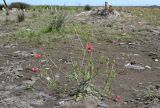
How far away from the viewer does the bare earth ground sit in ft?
19.9

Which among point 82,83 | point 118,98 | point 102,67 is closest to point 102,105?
point 118,98

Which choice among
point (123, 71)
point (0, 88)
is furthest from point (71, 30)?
point (0, 88)

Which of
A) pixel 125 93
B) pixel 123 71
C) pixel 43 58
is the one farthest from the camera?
pixel 43 58

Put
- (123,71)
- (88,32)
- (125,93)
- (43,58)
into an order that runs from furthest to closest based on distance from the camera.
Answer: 1. (88,32)
2. (43,58)
3. (123,71)
4. (125,93)

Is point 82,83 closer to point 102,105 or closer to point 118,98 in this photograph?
point 102,105

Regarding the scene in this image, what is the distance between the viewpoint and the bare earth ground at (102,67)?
605 cm

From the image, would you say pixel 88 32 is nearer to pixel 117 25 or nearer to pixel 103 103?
pixel 117 25

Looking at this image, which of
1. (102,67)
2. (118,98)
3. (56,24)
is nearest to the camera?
(118,98)

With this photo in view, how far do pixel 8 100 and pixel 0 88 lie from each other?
0.53 meters

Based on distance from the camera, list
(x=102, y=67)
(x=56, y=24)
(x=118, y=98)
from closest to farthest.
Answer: (x=118, y=98) → (x=102, y=67) → (x=56, y=24)

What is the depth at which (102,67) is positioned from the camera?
299 inches

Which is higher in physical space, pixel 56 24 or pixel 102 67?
pixel 56 24

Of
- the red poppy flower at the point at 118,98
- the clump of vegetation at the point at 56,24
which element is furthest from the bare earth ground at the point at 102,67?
the clump of vegetation at the point at 56,24

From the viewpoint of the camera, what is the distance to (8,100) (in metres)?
6.12
